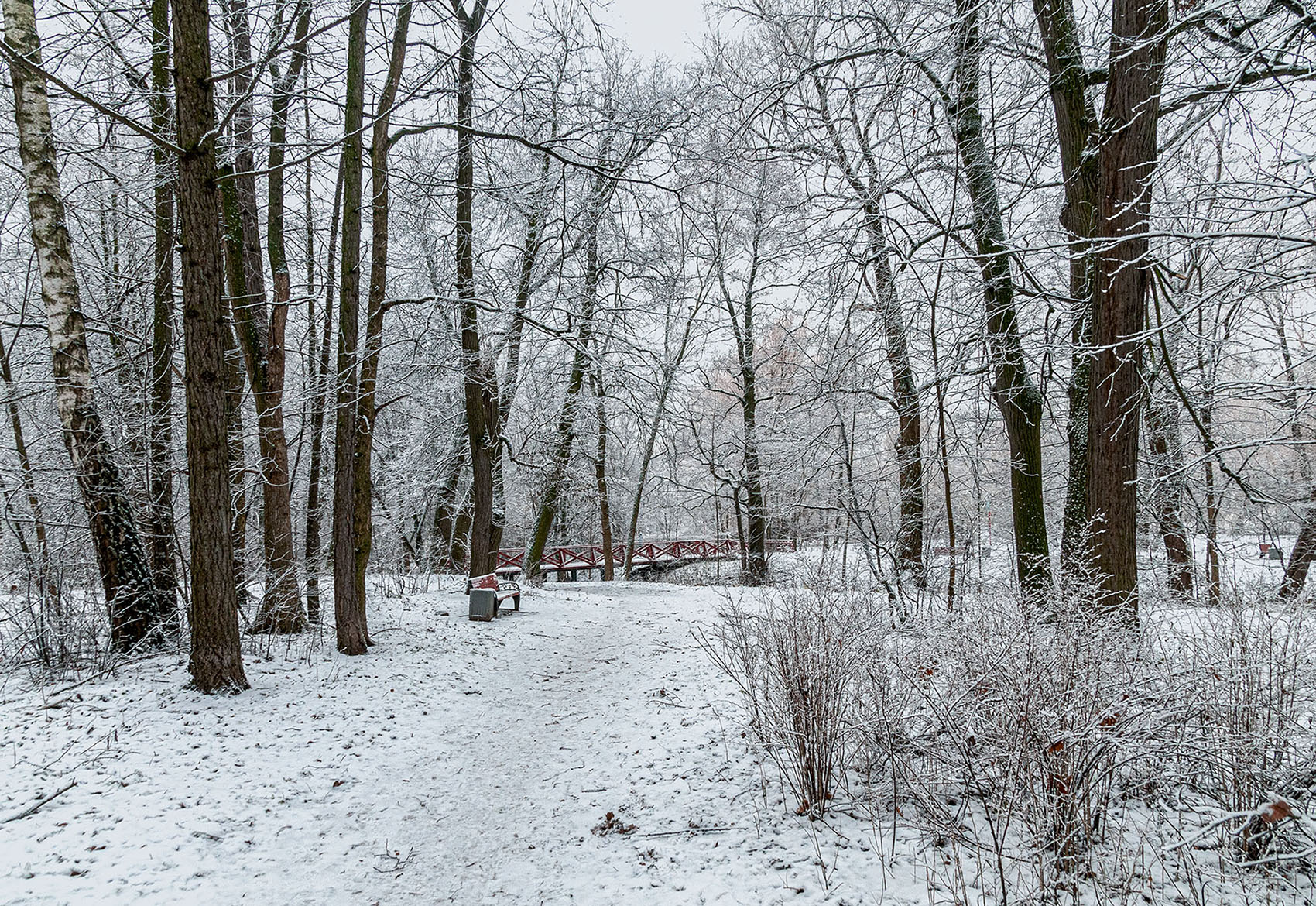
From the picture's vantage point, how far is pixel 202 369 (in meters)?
4.39

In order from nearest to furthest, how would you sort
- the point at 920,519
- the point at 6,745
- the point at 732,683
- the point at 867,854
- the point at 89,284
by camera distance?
the point at 867,854
the point at 6,745
the point at 732,683
the point at 89,284
the point at 920,519

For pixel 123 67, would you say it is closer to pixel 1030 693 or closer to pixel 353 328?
pixel 353 328

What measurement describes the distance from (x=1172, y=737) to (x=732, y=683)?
331 cm

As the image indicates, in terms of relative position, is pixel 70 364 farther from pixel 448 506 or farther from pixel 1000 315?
pixel 448 506

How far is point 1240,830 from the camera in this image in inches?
94.3

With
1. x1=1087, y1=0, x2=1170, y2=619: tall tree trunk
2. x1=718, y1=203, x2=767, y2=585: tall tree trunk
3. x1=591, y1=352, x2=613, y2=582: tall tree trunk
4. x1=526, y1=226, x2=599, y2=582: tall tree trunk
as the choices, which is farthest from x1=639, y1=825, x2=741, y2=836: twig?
x1=718, y1=203, x2=767, y2=585: tall tree trunk

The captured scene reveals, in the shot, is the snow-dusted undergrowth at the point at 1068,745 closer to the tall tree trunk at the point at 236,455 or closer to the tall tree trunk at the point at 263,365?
the tall tree trunk at the point at 263,365

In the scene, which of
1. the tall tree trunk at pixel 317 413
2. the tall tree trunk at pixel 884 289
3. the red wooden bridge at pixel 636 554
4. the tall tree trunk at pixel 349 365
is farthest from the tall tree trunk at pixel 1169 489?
the red wooden bridge at pixel 636 554

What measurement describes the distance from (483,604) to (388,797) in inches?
189

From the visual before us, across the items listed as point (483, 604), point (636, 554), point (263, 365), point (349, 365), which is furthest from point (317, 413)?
point (636, 554)

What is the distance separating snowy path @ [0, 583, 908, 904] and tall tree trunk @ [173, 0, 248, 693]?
394 mm

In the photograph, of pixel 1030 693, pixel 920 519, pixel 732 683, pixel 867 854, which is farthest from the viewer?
pixel 920 519

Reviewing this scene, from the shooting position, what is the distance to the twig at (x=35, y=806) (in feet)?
9.44

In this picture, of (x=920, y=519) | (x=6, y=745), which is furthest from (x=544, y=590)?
(x=6, y=745)
